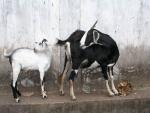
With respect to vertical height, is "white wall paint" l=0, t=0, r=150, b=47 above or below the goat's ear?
above

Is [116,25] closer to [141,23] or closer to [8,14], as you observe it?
[141,23]

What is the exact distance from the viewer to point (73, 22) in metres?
7.89

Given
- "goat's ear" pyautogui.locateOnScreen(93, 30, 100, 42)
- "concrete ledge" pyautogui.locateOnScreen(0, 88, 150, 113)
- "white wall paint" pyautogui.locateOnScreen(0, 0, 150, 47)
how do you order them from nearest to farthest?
"concrete ledge" pyautogui.locateOnScreen(0, 88, 150, 113), "goat's ear" pyautogui.locateOnScreen(93, 30, 100, 42), "white wall paint" pyautogui.locateOnScreen(0, 0, 150, 47)

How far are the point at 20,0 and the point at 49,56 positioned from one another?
1.09 metres

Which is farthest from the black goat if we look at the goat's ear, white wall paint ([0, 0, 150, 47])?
white wall paint ([0, 0, 150, 47])

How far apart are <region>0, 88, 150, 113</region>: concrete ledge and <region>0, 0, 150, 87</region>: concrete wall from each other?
0.62 meters

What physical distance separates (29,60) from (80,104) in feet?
3.79

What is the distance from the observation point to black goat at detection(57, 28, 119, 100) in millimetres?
7586

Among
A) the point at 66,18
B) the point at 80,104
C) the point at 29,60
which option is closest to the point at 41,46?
the point at 29,60

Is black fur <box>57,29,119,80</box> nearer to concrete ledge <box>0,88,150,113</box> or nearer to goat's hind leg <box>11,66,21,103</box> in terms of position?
concrete ledge <box>0,88,150,113</box>

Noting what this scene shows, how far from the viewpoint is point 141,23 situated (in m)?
8.18

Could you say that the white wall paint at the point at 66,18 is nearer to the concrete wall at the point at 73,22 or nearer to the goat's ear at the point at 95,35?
the concrete wall at the point at 73,22

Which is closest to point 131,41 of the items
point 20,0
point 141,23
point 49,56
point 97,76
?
point 141,23

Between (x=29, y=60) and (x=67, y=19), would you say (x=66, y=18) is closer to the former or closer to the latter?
(x=67, y=19)
